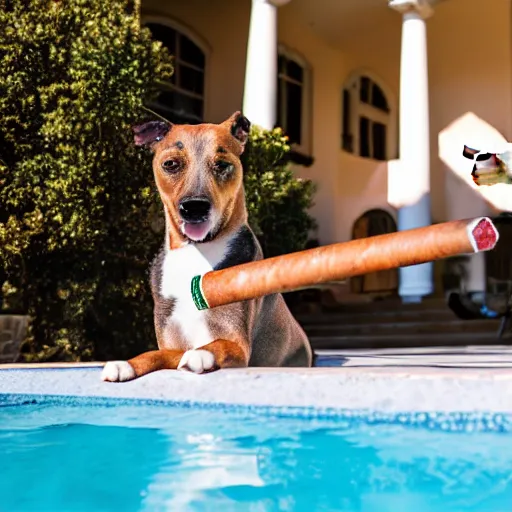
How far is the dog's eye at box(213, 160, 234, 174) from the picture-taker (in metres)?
4.61

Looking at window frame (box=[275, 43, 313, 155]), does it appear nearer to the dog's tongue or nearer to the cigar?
the dog's tongue

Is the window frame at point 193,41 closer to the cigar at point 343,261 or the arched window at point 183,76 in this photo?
the arched window at point 183,76

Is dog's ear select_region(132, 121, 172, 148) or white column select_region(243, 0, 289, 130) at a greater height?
white column select_region(243, 0, 289, 130)

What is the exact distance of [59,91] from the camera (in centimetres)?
756

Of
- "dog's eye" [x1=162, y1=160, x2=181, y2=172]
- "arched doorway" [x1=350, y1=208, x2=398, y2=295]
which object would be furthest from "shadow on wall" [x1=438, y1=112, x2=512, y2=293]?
"dog's eye" [x1=162, y1=160, x2=181, y2=172]

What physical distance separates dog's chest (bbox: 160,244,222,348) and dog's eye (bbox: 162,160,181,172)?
19.8 inches

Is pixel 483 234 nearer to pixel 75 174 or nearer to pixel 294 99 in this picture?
pixel 75 174

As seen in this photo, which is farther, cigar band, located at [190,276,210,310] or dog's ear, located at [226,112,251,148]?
dog's ear, located at [226,112,251,148]

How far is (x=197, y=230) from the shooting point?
Result: 456cm

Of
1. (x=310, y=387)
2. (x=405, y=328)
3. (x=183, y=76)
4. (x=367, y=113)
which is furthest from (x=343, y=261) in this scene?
(x=367, y=113)

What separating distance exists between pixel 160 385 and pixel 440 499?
7.41 ft

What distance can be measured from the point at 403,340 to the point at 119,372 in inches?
273

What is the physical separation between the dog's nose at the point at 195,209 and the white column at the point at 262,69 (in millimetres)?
6553

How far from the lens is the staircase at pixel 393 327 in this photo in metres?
10.3
